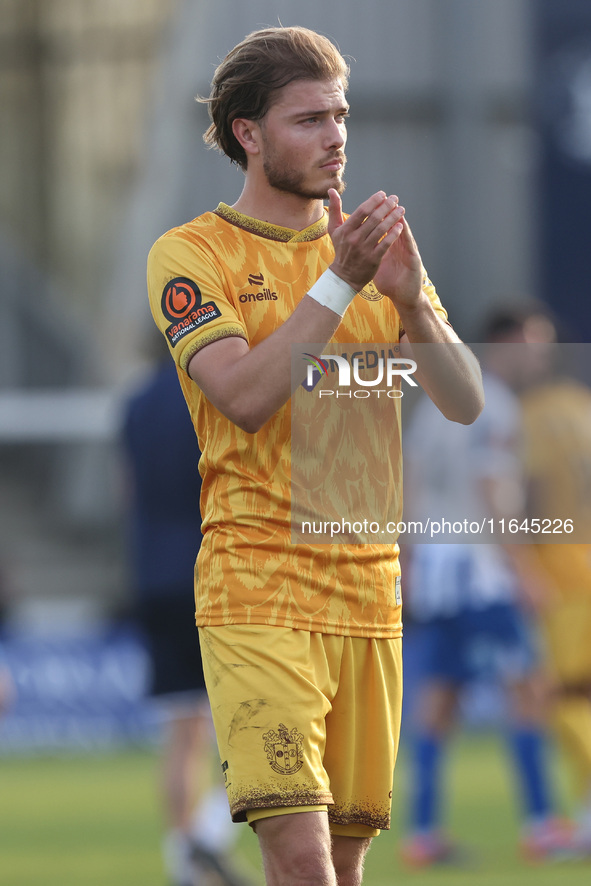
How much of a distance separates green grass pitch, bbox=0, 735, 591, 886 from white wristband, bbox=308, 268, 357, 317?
12.2 feet

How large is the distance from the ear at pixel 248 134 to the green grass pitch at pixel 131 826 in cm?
377

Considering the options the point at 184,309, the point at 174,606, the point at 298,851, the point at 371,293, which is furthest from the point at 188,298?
the point at 174,606

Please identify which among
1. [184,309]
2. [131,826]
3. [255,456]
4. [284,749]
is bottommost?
[131,826]

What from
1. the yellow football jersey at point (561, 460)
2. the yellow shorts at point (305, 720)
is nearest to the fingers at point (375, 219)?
the yellow shorts at point (305, 720)

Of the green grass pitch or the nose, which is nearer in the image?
the nose

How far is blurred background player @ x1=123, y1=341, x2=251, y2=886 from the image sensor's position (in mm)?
6000

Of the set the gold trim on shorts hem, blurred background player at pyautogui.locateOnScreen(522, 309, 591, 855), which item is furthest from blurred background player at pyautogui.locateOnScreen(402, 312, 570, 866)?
the gold trim on shorts hem

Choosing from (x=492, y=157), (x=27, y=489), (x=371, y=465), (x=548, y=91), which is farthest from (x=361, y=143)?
(x=371, y=465)

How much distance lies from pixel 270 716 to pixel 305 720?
74mm

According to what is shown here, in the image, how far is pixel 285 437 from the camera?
334cm

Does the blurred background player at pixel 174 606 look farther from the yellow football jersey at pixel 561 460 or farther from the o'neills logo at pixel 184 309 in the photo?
the o'neills logo at pixel 184 309

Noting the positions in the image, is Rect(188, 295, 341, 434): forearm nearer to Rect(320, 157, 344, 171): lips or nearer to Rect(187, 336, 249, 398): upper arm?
Rect(187, 336, 249, 398): upper arm

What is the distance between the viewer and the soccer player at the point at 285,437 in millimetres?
3178

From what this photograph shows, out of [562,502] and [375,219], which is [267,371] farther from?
[562,502]
